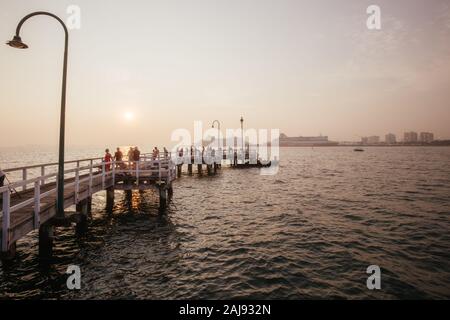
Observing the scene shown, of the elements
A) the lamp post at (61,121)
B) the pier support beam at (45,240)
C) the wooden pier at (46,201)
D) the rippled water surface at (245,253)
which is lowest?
the rippled water surface at (245,253)

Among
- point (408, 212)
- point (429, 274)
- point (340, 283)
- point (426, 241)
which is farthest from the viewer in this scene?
point (408, 212)

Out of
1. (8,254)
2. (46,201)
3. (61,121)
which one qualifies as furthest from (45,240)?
(61,121)

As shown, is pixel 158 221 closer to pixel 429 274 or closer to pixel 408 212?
pixel 429 274

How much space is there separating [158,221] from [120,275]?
6.83 meters

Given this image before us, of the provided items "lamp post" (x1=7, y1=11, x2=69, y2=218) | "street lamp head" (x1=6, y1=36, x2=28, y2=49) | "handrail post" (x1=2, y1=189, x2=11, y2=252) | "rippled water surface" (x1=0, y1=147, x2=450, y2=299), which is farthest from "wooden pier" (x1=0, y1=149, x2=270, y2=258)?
"street lamp head" (x1=6, y1=36, x2=28, y2=49)

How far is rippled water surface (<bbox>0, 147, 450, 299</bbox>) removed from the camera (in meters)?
8.27

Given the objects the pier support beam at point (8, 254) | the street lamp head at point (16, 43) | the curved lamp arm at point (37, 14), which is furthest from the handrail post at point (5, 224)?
the curved lamp arm at point (37, 14)

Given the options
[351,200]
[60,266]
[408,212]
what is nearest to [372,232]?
[408,212]

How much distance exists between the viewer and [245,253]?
1126 cm

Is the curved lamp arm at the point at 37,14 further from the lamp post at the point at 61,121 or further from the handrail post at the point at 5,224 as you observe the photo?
the handrail post at the point at 5,224

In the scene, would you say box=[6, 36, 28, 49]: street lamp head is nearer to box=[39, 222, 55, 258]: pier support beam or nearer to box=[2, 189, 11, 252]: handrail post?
box=[2, 189, 11, 252]: handrail post

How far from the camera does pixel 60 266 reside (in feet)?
31.4

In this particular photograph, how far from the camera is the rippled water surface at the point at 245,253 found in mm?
8273

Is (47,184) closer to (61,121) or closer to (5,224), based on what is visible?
(61,121)
